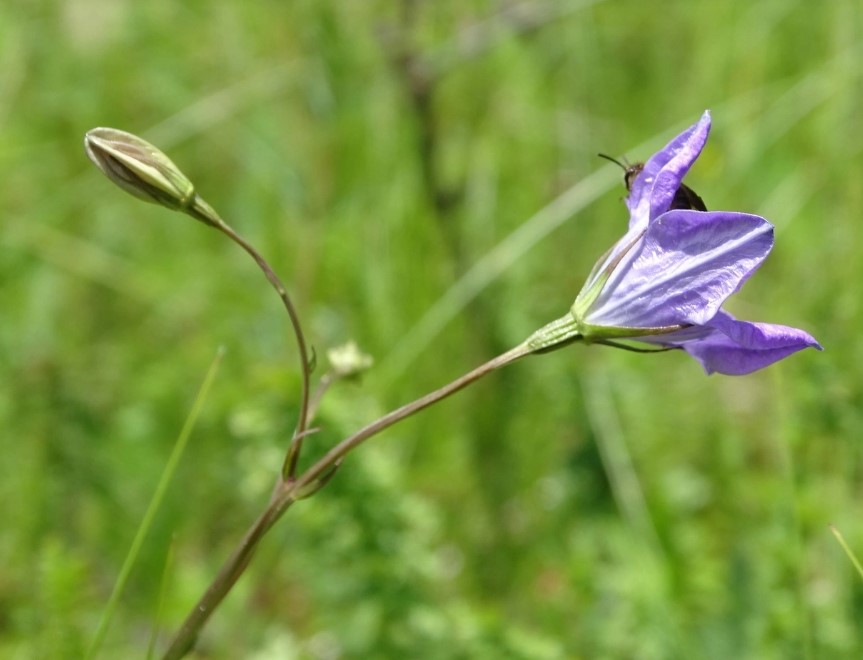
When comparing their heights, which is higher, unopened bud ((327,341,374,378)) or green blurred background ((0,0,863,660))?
unopened bud ((327,341,374,378))

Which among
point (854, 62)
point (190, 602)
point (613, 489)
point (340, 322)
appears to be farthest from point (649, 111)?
point (190, 602)

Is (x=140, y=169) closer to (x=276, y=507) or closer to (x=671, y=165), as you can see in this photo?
(x=276, y=507)

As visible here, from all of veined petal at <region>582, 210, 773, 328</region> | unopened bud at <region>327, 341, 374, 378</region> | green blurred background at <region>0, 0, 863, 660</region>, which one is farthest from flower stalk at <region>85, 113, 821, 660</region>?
green blurred background at <region>0, 0, 863, 660</region>

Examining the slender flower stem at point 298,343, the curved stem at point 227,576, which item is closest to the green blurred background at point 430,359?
the curved stem at point 227,576

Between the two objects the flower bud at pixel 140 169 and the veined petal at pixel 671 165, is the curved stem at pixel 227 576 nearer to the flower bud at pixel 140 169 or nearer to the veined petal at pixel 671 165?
the flower bud at pixel 140 169

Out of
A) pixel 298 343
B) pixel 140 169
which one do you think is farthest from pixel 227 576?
pixel 140 169

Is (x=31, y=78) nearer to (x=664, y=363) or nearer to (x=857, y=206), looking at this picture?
(x=664, y=363)

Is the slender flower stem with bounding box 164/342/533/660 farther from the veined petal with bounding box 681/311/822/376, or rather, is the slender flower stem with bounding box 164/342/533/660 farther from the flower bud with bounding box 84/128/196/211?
the flower bud with bounding box 84/128/196/211

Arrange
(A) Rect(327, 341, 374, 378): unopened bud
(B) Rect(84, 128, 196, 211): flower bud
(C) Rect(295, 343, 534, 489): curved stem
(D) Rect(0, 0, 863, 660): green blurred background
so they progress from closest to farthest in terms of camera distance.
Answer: (C) Rect(295, 343, 534, 489): curved stem
(B) Rect(84, 128, 196, 211): flower bud
(A) Rect(327, 341, 374, 378): unopened bud
(D) Rect(0, 0, 863, 660): green blurred background
